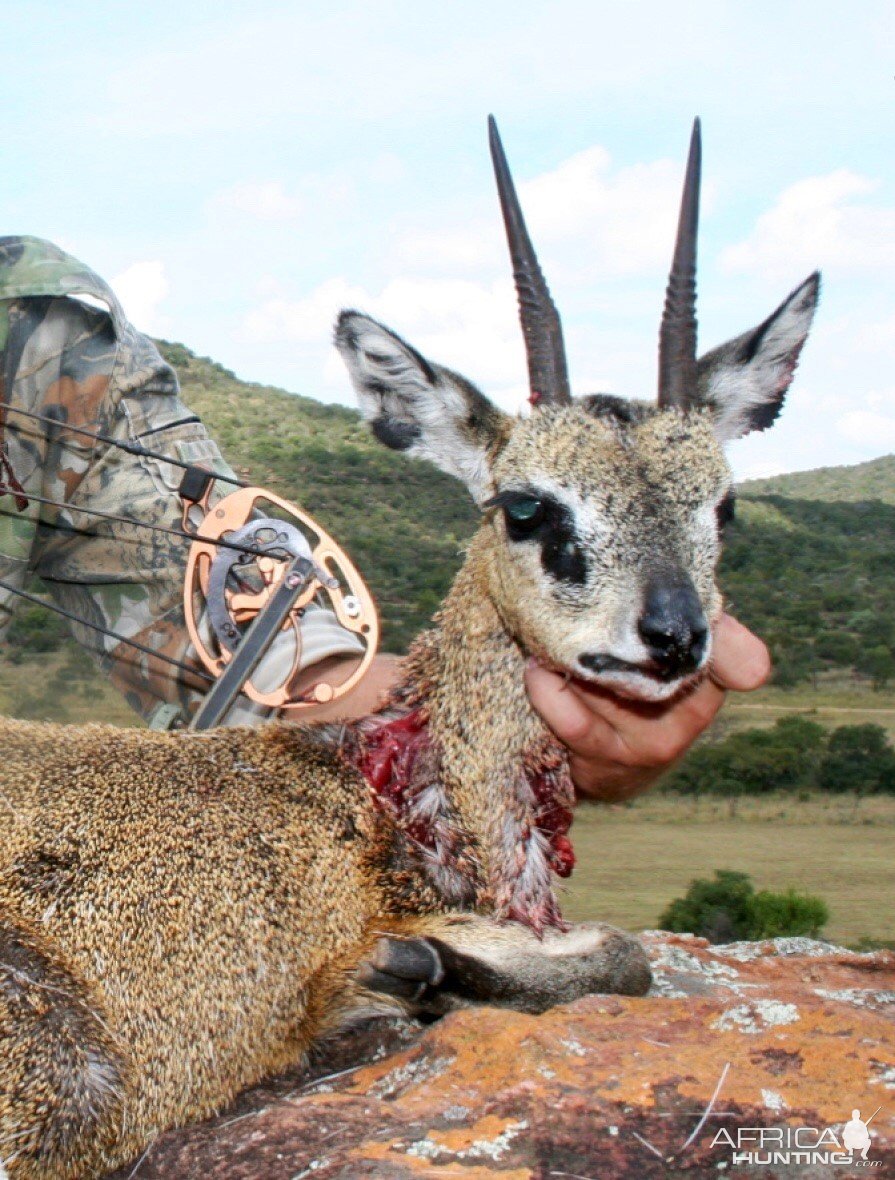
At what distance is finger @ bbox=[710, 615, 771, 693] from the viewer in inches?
203

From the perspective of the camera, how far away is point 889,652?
2688cm

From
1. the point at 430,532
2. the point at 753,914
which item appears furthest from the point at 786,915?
the point at 430,532

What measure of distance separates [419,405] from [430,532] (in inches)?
1107

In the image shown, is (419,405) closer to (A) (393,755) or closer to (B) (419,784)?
(A) (393,755)

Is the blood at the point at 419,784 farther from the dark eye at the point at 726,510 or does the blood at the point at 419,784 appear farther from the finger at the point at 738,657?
the dark eye at the point at 726,510

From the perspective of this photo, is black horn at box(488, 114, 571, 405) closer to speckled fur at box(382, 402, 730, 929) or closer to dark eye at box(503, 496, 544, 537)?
speckled fur at box(382, 402, 730, 929)

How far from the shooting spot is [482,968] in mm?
4395

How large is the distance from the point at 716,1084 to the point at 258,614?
303cm

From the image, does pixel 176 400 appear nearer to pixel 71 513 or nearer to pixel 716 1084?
pixel 71 513

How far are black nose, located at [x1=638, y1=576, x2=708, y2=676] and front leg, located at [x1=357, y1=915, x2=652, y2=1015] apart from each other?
119 cm

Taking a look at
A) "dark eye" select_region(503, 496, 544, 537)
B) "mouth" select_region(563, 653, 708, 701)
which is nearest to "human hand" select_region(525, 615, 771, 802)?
"mouth" select_region(563, 653, 708, 701)

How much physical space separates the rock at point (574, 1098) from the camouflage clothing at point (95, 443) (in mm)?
3572

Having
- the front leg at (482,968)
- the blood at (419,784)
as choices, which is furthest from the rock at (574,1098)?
the blood at (419,784)

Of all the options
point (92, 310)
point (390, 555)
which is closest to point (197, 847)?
point (92, 310)
